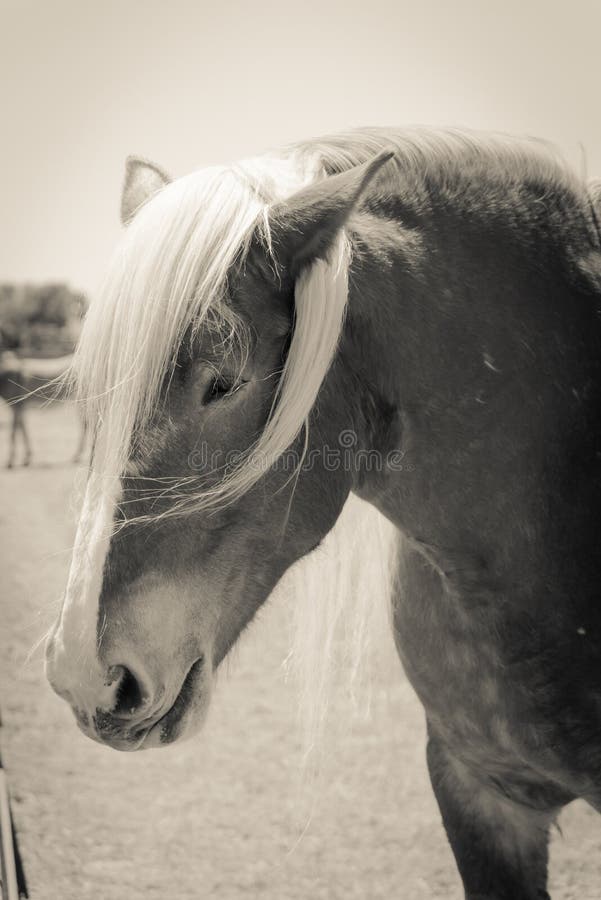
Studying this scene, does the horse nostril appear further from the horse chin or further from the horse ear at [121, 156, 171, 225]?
the horse ear at [121, 156, 171, 225]

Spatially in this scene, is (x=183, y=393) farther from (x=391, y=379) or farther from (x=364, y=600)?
(x=364, y=600)

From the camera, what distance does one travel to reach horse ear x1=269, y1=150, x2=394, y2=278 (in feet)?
4.61

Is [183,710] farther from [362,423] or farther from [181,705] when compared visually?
[362,423]

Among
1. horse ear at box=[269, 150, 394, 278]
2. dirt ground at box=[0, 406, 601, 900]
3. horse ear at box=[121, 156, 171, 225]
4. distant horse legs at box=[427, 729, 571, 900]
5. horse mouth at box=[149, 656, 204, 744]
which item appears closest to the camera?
horse ear at box=[269, 150, 394, 278]

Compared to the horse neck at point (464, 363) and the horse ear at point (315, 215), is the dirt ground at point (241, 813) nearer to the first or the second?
the horse neck at point (464, 363)

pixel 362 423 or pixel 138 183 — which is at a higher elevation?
pixel 138 183

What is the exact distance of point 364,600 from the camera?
7.54ft

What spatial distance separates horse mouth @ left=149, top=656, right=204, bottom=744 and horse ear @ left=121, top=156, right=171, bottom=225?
913mm

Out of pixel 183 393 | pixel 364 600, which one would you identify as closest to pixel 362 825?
pixel 364 600

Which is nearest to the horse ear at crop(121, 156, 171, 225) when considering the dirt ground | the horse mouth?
the horse mouth

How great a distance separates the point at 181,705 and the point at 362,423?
2.05 ft

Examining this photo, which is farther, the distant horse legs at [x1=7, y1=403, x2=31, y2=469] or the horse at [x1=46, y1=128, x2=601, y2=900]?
the distant horse legs at [x1=7, y1=403, x2=31, y2=469]

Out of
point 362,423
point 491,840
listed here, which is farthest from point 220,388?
point 491,840

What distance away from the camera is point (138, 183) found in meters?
1.80
